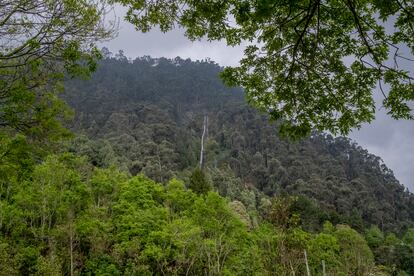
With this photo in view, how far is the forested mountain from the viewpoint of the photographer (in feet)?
195

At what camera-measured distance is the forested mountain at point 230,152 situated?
59.3 m

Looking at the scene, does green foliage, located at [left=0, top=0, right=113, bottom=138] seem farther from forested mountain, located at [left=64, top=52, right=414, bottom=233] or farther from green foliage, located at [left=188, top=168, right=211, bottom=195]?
forested mountain, located at [left=64, top=52, right=414, bottom=233]

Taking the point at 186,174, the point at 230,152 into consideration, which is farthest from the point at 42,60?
the point at 230,152

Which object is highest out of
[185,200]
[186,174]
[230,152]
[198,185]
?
[230,152]

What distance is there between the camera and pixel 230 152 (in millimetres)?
84812

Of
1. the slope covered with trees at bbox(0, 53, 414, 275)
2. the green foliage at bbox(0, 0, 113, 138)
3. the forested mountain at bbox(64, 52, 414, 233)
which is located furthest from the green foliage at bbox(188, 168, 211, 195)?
the green foliage at bbox(0, 0, 113, 138)

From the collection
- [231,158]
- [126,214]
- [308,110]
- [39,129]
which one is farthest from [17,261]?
[231,158]

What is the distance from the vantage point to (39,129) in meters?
7.28

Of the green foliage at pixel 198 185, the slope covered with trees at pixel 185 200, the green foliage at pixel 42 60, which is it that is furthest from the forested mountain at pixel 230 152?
the green foliage at pixel 42 60

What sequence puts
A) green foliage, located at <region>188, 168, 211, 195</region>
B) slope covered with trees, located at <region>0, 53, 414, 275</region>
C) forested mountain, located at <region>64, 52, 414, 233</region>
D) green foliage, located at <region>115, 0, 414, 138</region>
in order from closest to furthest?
1. green foliage, located at <region>115, 0, 414, 138</region>
2. slope covered with trees, located at <region>0, 53, 414, 275</region>
3. green foliage, located at <region>188, 168, 211, 195</region>
4. forested mountain, located at <region>64, 52, 414, 233</region>

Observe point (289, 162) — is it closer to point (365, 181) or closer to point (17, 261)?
point (365, 181)

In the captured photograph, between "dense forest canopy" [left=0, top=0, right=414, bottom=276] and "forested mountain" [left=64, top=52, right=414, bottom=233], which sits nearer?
"dense forest canopy" [left=0, top=0, right=414, bottom=276]

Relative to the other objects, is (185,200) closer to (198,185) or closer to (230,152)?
(198,185)

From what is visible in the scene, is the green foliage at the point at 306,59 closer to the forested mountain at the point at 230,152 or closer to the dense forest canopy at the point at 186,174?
the dense forest canopy at the point at 186,174
